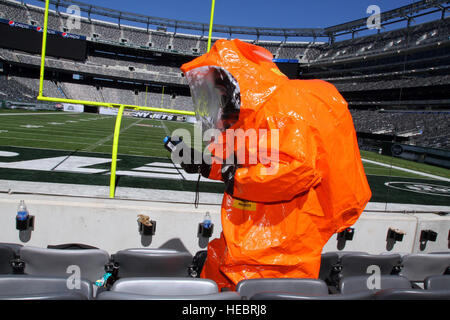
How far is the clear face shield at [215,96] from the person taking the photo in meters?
1.52

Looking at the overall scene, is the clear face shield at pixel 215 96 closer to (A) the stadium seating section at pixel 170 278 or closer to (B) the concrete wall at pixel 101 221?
(A) the stadium seating section at pixel 170 278

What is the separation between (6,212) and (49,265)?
3.54ft

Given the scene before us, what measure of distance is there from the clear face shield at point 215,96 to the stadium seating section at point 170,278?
0.88m

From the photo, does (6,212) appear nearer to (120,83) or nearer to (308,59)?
(308,59)

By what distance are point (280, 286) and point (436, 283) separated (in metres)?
1.03

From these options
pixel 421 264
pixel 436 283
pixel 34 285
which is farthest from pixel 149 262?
pixel 421 264

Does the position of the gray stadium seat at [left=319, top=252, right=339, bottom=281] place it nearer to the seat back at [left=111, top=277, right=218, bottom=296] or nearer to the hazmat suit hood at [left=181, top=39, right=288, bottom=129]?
the seat back at [left=111, top=277, right=218, bottom=296]

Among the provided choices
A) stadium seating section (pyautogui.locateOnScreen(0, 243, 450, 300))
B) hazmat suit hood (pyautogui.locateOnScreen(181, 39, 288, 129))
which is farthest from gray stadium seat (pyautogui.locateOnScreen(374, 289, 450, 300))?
hazmat suit hood (pyautogui.locateOnScreen(181, 39, 288, 129))

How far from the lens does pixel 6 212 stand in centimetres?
249

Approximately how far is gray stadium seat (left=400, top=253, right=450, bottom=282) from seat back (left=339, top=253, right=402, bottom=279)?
0.12 metres

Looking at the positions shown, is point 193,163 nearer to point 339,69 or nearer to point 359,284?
point 359,284

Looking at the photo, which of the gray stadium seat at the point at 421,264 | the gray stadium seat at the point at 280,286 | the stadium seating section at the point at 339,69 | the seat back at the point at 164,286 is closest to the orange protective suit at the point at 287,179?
the gray stadium seat at the point at 280,286

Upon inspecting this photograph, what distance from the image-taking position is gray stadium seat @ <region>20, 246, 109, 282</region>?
5.81 feet
